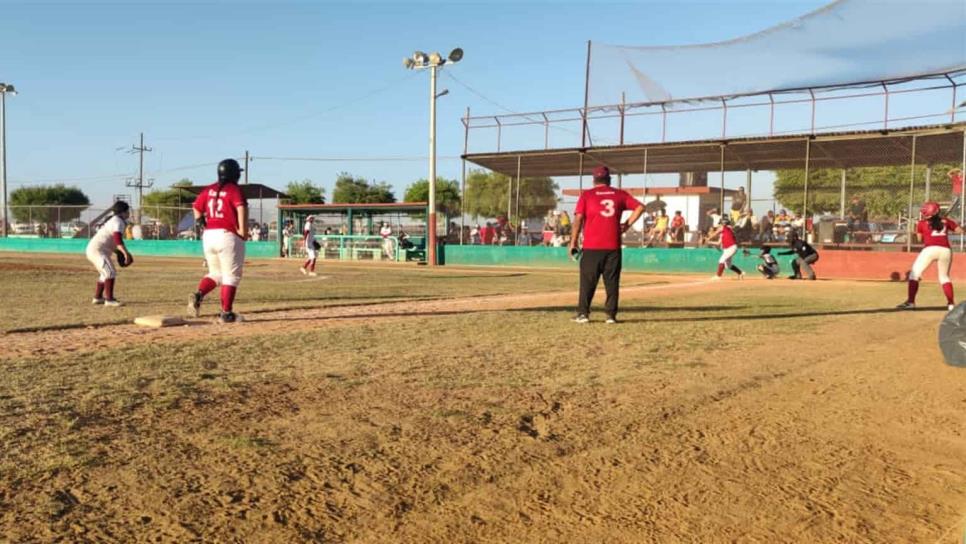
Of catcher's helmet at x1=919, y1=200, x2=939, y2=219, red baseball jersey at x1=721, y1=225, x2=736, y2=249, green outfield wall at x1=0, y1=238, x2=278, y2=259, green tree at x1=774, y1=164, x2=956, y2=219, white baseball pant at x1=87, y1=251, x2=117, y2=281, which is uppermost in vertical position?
green tree at x1=774, y1=164, x2=956, y2=219

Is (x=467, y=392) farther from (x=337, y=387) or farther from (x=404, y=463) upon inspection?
(x=404, y=463)

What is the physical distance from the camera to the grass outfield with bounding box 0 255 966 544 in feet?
8.01

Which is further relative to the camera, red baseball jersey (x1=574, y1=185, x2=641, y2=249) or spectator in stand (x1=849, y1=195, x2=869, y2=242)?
spectator in stand (x1=849, y1=195, x2=869, y2=242)

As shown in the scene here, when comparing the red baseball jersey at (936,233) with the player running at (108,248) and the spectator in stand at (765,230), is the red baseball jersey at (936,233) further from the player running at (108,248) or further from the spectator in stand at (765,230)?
the spectator in stand at (765,230)

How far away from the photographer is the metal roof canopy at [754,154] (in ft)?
72.1

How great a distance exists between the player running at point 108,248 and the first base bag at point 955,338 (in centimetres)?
956

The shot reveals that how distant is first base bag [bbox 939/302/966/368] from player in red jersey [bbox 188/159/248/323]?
659 centimetres

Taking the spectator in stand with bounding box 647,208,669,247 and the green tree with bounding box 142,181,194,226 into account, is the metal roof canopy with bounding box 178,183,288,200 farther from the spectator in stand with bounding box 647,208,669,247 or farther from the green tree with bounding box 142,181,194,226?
the spectator in stand with bounding box 647,208,669,247

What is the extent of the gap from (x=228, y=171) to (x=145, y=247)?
39191mm

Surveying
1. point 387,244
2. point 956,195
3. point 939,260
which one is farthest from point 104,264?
point 387,244

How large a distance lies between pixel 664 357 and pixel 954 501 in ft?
10.3

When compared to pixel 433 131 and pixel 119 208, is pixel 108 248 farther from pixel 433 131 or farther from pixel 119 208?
pixel 433 131

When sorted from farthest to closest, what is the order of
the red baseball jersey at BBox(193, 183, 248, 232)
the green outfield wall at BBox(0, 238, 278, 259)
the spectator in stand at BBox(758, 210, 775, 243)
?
1. the green outfield wall at BBox(0, 238, 278, 259)
2. the spectator in stand at BBox(758, 210, 775, 243)
3. the red baseball jersey at BBox(193, 183, 248, 232)

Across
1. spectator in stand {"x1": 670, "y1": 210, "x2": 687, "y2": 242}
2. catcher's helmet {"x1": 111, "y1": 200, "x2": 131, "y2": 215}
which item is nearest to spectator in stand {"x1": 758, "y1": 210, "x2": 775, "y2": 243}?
spectator in stand {"x1": 670, "y1": 210, "x2": 687, "y2": 242}
